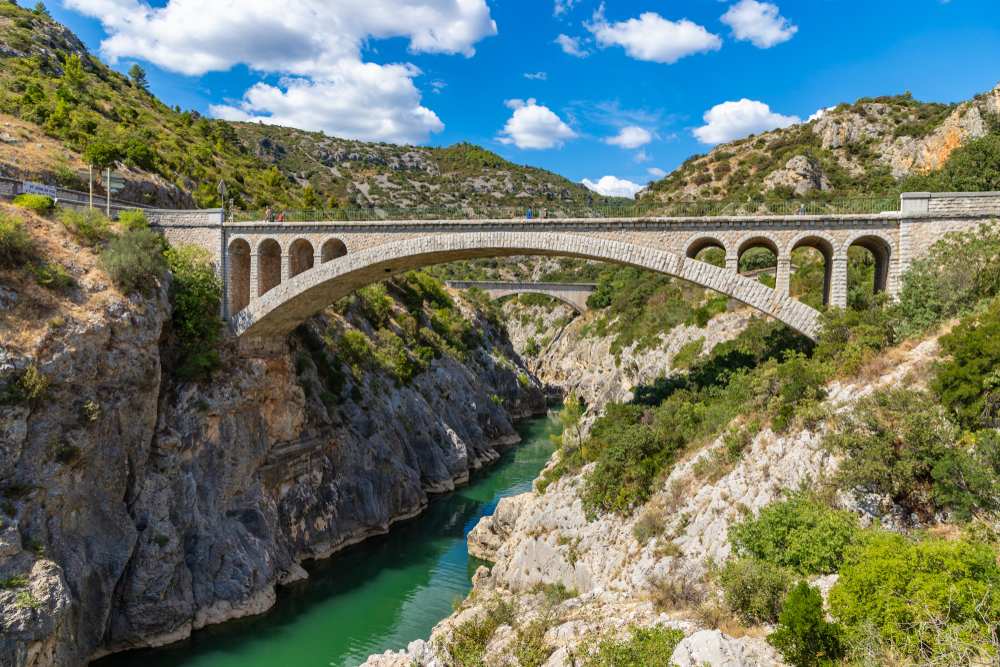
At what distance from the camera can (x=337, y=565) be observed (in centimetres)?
2270

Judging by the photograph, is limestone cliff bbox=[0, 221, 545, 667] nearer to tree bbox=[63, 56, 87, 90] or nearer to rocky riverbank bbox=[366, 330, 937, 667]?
rocky riverbank bbox=[366, 330, 937, 667]

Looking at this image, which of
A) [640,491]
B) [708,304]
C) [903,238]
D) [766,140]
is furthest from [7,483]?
[766,140]

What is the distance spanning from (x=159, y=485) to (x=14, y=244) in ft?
29.6

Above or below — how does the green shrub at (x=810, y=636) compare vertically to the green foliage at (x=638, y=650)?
above

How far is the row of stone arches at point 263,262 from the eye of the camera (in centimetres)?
2419

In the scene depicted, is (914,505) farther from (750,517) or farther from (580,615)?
(580,615)

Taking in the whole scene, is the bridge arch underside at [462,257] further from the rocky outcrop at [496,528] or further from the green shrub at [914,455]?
the rocky outcrop at [496,528]

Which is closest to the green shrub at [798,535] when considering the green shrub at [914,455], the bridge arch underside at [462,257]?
the green shrub at [914,455]

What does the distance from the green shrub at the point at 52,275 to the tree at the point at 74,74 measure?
3096 centimetres

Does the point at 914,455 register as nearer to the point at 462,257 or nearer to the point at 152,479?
the point at 462,257

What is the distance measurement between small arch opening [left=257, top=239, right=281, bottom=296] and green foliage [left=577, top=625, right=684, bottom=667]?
20.3 m

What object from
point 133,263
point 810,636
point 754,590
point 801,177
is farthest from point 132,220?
point 801,177

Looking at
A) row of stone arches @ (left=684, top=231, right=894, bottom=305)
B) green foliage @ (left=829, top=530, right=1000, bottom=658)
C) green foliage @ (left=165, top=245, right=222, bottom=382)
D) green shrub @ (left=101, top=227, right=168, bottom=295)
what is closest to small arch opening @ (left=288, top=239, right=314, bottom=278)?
green foliage @ (left=165, top=245, right=222, bottom=382)

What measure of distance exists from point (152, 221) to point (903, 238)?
99.9 feet
